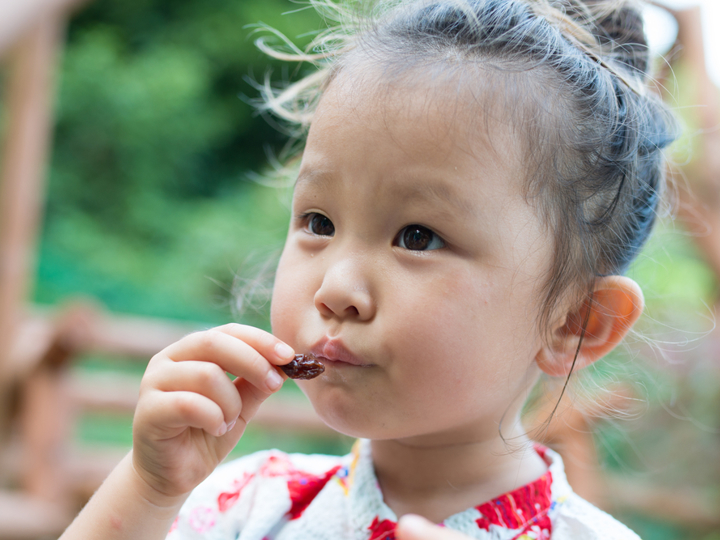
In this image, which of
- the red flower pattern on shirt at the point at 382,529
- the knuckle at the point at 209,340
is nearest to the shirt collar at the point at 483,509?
the red flower pattern on shirt at the point at 382,529

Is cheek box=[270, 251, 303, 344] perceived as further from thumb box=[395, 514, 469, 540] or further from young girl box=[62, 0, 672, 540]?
thumb box=[395, 514, 469, 540]

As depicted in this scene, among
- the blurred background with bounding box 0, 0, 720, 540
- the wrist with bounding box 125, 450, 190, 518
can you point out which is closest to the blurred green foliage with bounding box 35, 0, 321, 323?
the blurred background with bounding box 0, 0, 720, 540

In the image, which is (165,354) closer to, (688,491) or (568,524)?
(568,524)

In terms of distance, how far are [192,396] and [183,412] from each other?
3 centimetres

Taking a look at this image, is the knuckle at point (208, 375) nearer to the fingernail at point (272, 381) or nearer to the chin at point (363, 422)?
the fingernail at point (272, 381)

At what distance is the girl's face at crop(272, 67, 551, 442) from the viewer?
3.46 ft

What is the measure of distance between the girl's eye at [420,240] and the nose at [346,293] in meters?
0.09

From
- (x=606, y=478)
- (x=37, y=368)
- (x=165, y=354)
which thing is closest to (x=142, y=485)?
(x=165, y=354)

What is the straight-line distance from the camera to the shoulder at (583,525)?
1210 mm

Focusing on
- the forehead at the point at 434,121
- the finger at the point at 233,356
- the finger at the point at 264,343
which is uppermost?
the forehead at the point at 434,121

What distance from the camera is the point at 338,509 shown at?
130 cm

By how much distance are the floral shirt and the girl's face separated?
0.75ft

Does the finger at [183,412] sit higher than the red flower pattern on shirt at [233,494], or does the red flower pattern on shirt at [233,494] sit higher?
the finger at [183,412]

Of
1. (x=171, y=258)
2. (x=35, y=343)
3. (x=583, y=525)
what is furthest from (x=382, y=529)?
(x=171, y=258)
